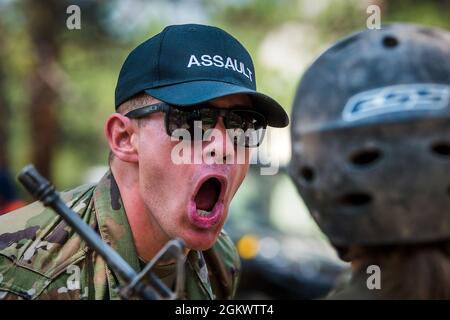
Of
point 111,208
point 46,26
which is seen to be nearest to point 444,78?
point 111,208

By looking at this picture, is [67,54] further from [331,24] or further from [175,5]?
[331,24]

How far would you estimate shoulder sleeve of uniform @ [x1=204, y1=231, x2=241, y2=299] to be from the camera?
14.1 ft

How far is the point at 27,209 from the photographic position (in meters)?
3.74

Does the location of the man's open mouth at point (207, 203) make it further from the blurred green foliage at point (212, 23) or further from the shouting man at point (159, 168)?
the blurred green foliage at point (212, 23)

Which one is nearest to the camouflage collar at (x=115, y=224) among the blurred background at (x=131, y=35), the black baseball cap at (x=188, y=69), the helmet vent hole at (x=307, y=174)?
the black baseball cap at (x=188, y=69)

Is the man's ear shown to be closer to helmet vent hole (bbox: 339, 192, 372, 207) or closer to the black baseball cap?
the black baseball cap

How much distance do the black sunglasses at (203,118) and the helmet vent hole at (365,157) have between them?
1.22 meters

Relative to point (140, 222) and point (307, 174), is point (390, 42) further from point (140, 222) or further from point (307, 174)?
point (140, 222)

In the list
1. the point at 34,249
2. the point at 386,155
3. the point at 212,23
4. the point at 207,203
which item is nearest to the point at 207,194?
the point at 207,203

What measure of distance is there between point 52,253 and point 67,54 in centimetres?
1433

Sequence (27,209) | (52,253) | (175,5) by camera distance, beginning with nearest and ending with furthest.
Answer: (52,253) → (27,209) → (175,5)

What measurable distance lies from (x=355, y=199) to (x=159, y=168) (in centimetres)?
130

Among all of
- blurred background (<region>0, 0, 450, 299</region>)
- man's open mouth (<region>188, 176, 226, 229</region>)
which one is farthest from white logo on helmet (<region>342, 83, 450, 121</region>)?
blurred background (<region>0, 0, 450, 299</region>)

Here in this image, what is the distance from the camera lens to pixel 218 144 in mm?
3559
